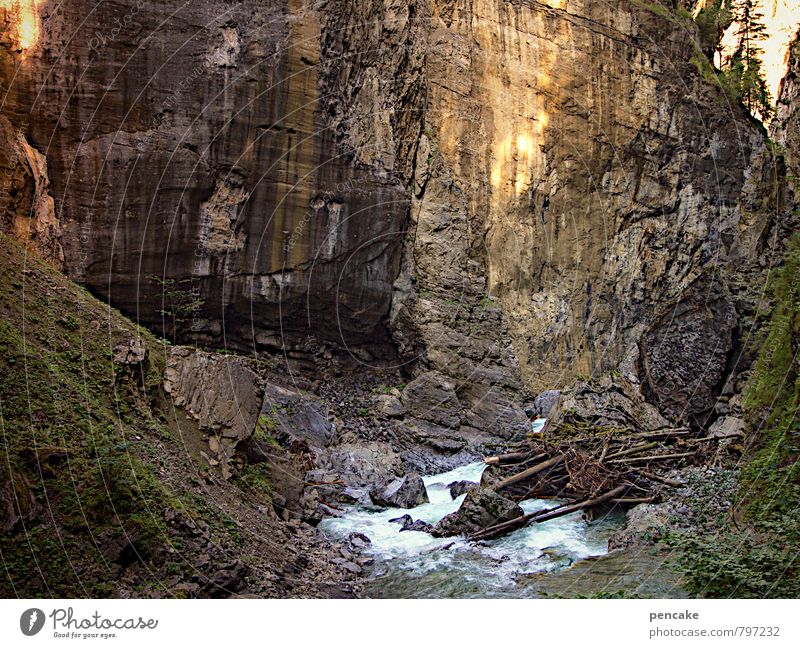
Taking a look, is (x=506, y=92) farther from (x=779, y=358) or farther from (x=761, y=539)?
(x=761, y=539)

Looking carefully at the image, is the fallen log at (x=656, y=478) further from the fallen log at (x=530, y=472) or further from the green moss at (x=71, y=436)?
the green moss at (x=71, y=436)

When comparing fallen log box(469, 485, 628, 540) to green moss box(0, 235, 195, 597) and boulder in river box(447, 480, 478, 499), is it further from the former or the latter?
green moss box(0, 235, 195, 597)

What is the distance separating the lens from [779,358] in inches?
401

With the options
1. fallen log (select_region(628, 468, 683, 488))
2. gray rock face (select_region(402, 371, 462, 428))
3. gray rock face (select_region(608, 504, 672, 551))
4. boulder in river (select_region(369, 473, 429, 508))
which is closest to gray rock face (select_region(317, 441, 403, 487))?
boulder in river (select_region(369, 473, 429, 508))

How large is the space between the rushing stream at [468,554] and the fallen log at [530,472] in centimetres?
45

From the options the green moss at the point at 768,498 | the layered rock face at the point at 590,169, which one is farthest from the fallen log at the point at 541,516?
the layered rock face at the point at 590,169

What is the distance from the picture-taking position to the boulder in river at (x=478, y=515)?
36.8 feet

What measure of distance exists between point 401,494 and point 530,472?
2.62m

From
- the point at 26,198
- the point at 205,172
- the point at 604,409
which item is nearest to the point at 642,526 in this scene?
the point at 604,409

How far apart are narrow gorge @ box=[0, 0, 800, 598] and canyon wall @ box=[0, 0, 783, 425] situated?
99 millimetres

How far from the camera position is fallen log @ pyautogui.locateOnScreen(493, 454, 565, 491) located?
12.6 meters

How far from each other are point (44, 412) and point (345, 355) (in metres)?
13.4

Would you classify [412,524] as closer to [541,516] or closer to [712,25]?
[541,516]

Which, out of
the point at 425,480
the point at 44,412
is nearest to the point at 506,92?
the point at 425,480
